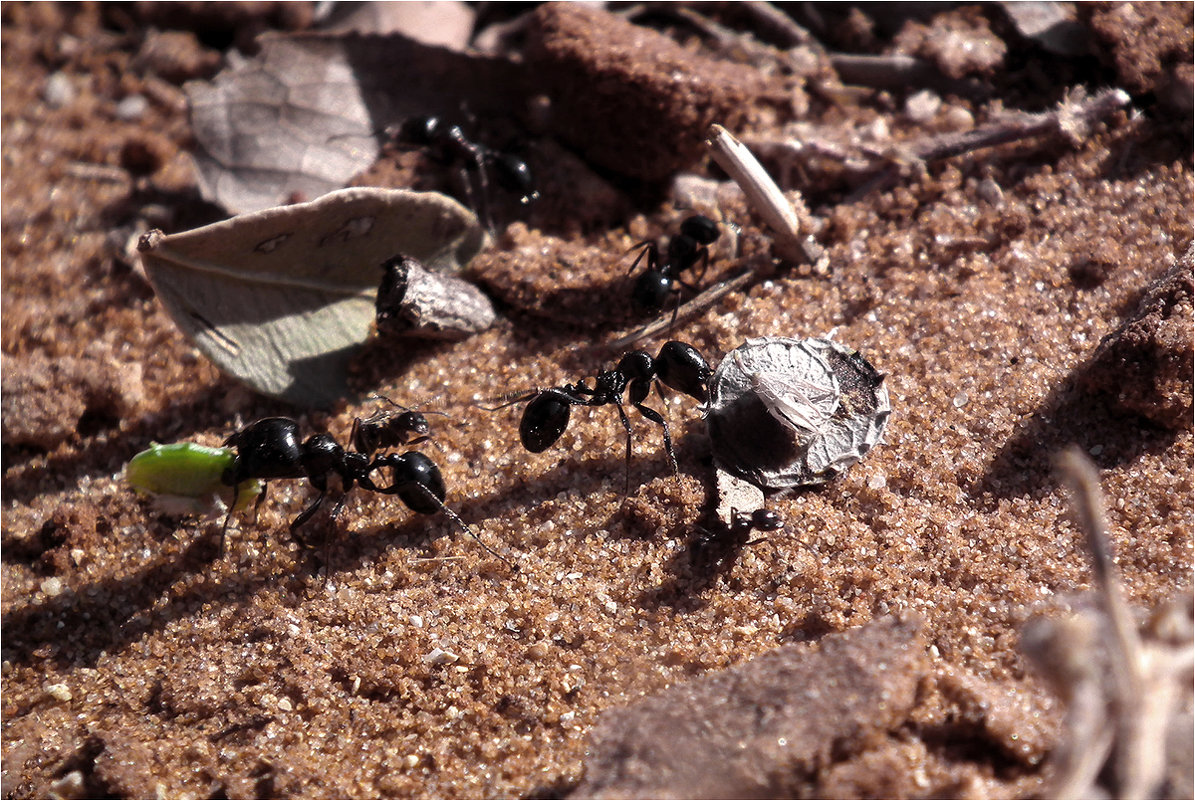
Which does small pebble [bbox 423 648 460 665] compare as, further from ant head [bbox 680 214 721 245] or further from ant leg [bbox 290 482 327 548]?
ant head [bbox 680 214 721 245]

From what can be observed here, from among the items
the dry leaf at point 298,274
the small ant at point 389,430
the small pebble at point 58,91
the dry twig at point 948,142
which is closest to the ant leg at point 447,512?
the small ant at point 389,430

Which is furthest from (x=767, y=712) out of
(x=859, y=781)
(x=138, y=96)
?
(x=138, y=96)

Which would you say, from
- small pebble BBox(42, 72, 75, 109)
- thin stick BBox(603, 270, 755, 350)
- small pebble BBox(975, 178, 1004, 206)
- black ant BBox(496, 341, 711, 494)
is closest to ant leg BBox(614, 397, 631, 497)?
black ant BBox(496, 341, 711, 494)

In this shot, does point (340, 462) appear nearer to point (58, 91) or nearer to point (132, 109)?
point (132, 109)

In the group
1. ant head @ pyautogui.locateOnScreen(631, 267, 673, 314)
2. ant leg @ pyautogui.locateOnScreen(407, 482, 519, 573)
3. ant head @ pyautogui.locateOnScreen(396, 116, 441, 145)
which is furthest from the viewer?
ant head @ pyautogui.locateOnScreen(396, 116, 441, 145)

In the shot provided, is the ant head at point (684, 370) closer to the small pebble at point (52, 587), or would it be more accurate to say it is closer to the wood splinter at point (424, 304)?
the wood splinter at point (424, 304)
